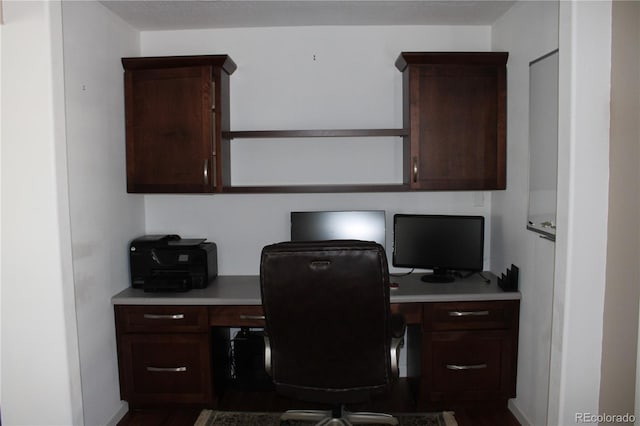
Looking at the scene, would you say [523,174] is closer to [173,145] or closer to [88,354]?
[173,145]

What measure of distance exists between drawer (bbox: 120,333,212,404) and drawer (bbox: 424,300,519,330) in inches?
53.7

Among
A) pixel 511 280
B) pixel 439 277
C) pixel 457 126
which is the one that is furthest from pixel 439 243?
pixel 457 126

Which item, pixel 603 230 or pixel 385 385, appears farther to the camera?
pixel 385 385

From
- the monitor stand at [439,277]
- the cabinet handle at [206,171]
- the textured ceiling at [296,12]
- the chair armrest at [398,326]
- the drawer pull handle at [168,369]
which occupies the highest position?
the textured ceiling at [296,12]

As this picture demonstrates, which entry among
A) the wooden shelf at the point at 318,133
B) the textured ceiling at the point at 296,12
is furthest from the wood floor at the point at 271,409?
the textured ceiling at the point at 296,12

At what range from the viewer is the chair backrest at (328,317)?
211 centimetres

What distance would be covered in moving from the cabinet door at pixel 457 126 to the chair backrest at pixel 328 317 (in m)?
1.19

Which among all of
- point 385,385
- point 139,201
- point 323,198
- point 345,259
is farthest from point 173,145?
point 385,385

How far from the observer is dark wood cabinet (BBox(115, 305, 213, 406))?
9.75ft

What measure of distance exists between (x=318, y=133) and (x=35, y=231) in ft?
5.54

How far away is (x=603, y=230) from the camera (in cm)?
182

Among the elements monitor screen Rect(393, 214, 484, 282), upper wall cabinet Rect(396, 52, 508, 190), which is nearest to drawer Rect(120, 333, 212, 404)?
monitor screen Rect(393, 214, 484, 282)

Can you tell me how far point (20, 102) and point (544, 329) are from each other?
282 centimetres

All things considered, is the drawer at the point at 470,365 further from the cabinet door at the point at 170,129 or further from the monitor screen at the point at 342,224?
the cabinet door at the point at 170,129
